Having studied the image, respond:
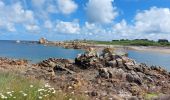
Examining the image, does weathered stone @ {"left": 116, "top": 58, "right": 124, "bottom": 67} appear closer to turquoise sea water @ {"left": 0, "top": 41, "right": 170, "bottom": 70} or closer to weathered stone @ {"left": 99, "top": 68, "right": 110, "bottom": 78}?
weathered stone @ {"left": 99, "top": 68, "right": 110, "bottom": 78}

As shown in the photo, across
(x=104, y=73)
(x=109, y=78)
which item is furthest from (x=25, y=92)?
(x=104, y=73)

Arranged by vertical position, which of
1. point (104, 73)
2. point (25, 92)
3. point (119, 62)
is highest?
point (25, 92)

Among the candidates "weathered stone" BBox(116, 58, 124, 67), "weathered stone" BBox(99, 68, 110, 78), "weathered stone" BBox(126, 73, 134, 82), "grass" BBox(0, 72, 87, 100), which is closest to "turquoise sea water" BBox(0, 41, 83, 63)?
"weathered stone" BBox(116, 58, 124, 67)

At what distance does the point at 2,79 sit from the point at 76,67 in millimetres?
16552

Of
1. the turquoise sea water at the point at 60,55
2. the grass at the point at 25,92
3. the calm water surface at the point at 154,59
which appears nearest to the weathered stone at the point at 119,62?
the grass at the point at 25,92

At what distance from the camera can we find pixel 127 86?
71.6 feet

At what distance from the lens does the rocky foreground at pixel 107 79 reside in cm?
1939

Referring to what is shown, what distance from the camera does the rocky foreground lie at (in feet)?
63.6

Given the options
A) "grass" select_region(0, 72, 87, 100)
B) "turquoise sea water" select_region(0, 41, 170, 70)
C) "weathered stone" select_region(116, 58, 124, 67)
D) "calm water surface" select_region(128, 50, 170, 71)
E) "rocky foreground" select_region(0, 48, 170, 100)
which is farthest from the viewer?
"turquoise sea water" select_region(0, 41, 170, 70)

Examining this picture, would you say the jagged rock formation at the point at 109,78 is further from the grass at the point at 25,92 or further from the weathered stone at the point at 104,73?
the grass at the point at 25,92

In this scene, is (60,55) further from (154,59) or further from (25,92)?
(25,92)

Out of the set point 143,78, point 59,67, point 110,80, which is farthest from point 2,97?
point 59,67

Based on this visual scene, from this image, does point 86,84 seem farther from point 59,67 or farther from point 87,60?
point 87,60

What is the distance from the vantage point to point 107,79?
2320 cm
